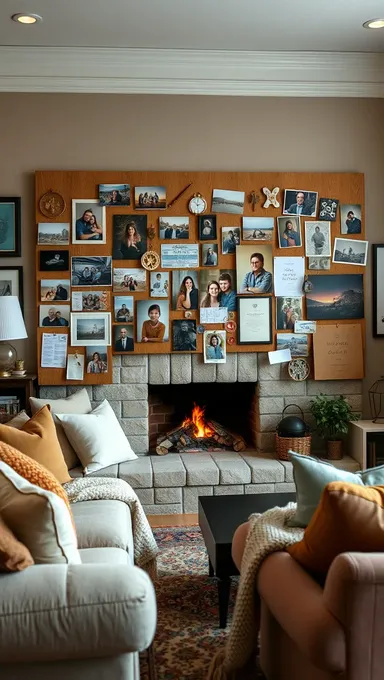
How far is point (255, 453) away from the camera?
4988 millimetres

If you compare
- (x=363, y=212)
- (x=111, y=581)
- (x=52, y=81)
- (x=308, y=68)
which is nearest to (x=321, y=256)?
(x=363, y=212)

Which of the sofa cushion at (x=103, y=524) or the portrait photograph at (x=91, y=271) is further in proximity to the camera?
the portrait photograph at (x=91, y=271)

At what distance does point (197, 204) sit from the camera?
190 inches

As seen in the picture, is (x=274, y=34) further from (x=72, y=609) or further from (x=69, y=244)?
(x=72, y=609)

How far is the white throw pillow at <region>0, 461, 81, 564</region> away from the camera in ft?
6.70

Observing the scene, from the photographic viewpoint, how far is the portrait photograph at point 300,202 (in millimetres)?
4891

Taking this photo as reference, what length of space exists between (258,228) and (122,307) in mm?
1029

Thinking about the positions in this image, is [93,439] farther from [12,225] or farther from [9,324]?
[12,225]

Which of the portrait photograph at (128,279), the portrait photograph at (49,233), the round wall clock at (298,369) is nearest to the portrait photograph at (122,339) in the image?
the portrait photograph at (128,279)

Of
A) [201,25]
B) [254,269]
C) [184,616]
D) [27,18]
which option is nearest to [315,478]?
[184,616]

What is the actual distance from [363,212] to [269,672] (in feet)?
10.8

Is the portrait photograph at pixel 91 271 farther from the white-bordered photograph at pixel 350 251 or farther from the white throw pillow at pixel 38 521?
the white throw pillow at pixel 38 521

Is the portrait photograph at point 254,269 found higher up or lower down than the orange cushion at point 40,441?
higher up

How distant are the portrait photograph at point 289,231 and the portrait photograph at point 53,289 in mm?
1418
